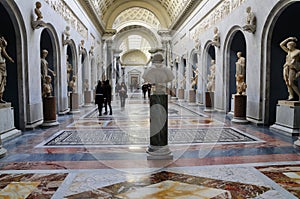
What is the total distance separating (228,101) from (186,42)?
9.79m

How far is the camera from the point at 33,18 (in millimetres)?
→ 7992

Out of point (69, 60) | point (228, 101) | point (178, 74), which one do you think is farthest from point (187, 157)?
point (178, 74)

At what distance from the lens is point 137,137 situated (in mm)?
6582

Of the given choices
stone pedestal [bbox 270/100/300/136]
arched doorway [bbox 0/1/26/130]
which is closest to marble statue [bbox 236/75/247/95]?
stone pedestal [bbox 270/100/300/136]

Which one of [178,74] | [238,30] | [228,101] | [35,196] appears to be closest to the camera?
[35,196]

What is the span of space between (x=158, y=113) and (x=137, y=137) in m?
2.24

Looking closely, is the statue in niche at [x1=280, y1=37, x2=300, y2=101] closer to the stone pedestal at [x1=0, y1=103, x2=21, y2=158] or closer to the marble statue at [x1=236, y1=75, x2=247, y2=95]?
the marble statue at [x1=236, y1=75, x2=247, y2=95]

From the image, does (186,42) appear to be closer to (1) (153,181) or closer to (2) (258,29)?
(2) (258,29)

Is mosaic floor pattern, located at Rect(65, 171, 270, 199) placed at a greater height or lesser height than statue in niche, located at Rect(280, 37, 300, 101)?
lesser

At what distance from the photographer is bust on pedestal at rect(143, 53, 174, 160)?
4535mm

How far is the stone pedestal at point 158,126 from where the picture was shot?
4531 mm

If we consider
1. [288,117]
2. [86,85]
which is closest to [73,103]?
[86,85]

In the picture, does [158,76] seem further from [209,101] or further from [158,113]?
[209,101]

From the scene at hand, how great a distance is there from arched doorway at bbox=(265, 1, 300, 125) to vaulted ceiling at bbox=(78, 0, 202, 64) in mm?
8851
